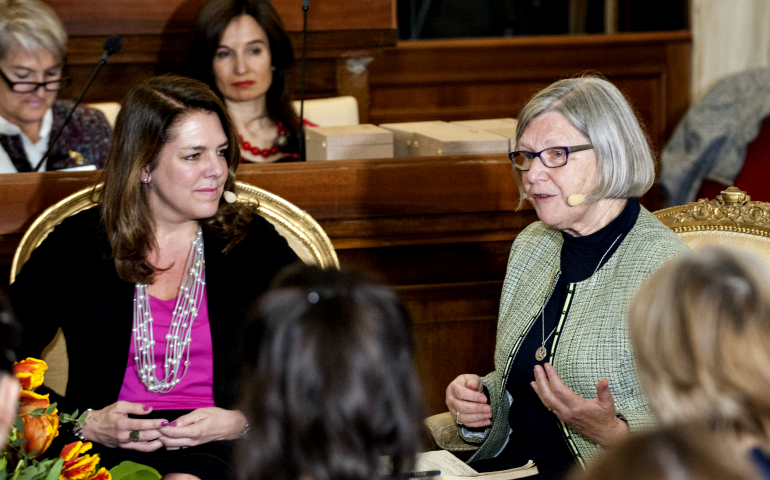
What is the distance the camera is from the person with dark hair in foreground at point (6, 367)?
0.87m

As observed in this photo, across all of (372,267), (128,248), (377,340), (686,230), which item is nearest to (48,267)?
(128,248)

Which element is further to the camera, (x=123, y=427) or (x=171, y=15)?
(x=171, y=15)

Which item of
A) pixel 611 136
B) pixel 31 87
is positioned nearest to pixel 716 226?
pixel 611 136

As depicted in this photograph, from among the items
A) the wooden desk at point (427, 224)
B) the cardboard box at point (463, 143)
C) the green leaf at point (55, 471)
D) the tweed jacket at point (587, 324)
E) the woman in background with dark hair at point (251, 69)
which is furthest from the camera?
the woman in background with dark hair at point (251, 69)

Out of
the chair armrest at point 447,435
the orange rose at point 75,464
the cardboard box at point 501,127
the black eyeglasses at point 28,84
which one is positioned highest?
the black eyeglasses at point 28,84

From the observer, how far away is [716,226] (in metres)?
1.86

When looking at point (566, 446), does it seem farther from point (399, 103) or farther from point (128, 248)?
point (399, 103)

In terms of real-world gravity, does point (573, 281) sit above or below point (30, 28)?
below

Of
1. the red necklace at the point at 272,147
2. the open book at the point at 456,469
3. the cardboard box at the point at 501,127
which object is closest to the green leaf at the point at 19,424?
the open book at the point at 456,469

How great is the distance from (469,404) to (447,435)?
0.15 metres

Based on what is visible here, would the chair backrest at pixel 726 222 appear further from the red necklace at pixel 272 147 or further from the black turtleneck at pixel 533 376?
the red necklace at pixel 272 147

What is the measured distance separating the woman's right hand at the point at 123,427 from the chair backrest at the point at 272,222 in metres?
0.41

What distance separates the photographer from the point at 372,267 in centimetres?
214

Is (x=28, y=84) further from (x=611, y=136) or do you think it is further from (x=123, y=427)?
(x=611, y=136)
